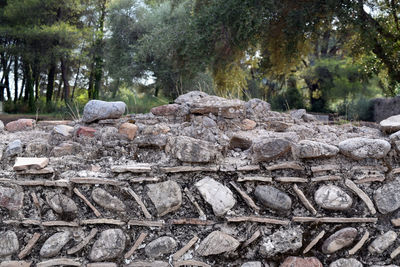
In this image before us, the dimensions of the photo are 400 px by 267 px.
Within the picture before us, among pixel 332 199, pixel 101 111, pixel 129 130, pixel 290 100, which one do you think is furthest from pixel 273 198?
pixel 290 100

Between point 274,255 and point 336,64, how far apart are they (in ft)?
43.4

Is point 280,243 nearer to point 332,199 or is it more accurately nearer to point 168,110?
point 332,199

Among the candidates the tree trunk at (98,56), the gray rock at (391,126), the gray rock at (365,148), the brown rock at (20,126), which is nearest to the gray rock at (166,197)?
the gray rock at (365,148)

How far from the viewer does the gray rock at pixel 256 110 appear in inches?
119

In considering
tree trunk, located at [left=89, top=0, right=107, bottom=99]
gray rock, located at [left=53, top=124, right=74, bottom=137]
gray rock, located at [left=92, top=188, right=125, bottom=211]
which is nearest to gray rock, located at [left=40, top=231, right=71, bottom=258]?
gray rock, located at [left=92, top=188, right=125, bottom=211]

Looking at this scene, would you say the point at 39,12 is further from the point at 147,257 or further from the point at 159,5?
the point at 147,257

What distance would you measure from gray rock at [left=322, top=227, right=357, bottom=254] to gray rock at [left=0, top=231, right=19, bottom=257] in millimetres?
1884

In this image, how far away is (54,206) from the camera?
2.09 m

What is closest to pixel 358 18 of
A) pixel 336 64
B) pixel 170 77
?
pixel 170 77

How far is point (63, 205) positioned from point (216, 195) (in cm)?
94

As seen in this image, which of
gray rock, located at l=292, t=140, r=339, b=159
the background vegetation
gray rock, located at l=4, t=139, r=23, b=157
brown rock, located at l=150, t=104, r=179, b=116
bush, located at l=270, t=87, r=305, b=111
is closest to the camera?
gray rock, located at l=292, t=140, r=339, b=159

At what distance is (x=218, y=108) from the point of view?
272 centimetres

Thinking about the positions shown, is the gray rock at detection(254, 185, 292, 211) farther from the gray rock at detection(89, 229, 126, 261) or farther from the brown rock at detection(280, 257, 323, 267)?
the gray rock at detection(89, 229, 126, 261)

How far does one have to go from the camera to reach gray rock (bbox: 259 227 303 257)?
2.06 meters
